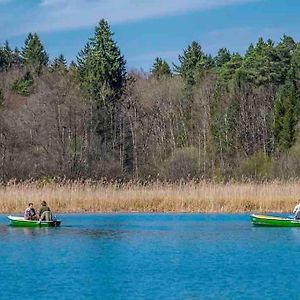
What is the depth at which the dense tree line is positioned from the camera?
5684 centimetres

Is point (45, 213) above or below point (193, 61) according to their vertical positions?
below

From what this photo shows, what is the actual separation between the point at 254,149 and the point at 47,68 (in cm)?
2958

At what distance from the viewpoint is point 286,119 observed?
5916 centimetres

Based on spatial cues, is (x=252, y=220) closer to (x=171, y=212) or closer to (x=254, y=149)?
(x=171, y=212)

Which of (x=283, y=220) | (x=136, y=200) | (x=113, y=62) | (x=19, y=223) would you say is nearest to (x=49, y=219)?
(x=19, y=223)

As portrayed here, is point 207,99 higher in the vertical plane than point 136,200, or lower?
higher

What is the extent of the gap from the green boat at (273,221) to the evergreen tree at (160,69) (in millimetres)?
59142

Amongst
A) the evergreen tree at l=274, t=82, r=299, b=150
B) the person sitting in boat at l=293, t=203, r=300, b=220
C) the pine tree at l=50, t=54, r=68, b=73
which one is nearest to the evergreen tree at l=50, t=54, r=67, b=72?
the pine tree at l=50, t=54, r=68, b=73

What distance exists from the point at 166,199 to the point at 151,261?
14.0 metres

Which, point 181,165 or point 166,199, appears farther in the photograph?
point 181,165

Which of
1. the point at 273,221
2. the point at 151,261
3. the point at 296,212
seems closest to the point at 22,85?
the point at 273,221

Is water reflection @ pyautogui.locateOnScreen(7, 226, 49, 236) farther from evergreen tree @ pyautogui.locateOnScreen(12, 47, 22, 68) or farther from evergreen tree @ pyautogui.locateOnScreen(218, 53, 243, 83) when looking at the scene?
evergreen tree @ pyautogui.locateOnScreen(12, 47, 22, 68)

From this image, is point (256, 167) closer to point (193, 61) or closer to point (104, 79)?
point (104, 79)

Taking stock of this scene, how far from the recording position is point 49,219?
3359 cm
